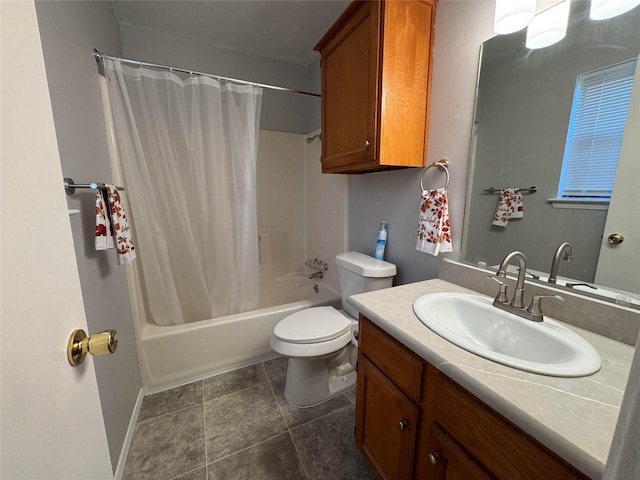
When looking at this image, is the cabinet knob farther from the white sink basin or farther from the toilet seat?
the toilet seat

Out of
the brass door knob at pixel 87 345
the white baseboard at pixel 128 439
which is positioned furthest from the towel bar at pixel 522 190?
the white baseboard at pixel 128 439

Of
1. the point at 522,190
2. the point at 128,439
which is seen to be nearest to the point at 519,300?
the point at 522,190

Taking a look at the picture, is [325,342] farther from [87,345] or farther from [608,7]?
[608,7]

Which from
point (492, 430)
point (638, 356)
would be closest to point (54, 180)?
point (638, 356)

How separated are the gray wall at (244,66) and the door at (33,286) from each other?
202 centimetres

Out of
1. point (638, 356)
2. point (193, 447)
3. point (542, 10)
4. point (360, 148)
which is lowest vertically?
point (193, 447)

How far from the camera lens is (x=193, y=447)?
1.26 m

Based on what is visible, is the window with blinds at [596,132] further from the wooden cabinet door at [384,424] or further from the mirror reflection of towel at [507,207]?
the wooden cabinet door at [384,424]

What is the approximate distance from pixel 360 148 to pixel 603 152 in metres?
0.86

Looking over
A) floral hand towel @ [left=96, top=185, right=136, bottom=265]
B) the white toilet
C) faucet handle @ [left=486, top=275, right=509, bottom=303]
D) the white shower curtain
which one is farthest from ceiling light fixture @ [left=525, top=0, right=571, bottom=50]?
floral hand towel @ [left=96, top=185, right=136, bottom=265]

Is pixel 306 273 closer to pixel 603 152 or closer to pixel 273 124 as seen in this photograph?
pixel 273 124

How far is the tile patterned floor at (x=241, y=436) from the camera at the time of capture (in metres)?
1.16

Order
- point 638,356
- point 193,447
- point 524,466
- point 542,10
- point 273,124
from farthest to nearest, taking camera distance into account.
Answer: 1. point 273,124
2. point 193,447
3. point 542,10
4. point 524,466
5. point 638,356

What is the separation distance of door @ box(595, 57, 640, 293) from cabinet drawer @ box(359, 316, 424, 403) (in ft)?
2.18
